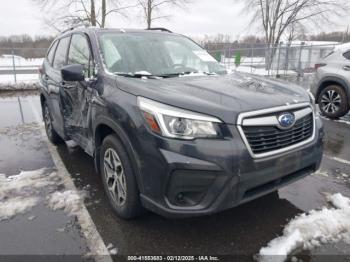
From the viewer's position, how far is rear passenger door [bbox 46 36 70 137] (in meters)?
4.39

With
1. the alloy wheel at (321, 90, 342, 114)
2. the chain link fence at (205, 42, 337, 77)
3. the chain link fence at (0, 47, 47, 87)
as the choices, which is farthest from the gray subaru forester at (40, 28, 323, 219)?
the chain link fence at (0, 47, 47, 87)

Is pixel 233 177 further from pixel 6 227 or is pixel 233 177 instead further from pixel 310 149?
pixel 6 227

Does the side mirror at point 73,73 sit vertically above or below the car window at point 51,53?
below

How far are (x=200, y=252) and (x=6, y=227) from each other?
188cm

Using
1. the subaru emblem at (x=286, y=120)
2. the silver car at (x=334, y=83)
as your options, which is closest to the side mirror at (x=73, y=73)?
the subaru emblem at (x=286, y=120)

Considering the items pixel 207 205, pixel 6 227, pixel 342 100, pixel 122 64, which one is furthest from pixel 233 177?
pixel 342 100

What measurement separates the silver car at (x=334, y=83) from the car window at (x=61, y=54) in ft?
18.6

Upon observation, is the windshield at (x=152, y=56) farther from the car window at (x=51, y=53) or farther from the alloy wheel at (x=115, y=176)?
the car window at (x=51, y=53)

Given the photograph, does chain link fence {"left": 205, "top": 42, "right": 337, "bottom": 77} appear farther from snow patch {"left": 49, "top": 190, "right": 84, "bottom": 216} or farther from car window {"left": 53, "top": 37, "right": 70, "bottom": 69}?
snow patch {"left": 49, "top": 190, "right": 84, "bottom": 216}

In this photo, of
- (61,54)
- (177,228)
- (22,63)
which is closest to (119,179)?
(177,228)

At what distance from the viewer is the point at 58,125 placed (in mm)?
4652

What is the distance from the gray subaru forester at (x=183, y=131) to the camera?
230cm

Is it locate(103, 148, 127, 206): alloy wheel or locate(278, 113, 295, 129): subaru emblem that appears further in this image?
locate(103, 148, 127, 206): alloy wheel

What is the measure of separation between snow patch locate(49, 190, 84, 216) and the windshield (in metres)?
1.49
